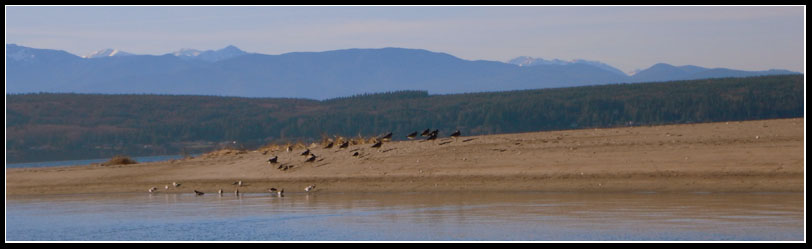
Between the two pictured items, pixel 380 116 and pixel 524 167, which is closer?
pixel 524 167

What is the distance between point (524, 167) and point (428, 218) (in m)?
4.59

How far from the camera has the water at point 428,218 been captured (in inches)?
503

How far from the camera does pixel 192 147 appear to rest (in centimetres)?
4316

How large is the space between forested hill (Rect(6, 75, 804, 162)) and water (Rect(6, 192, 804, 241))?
73.3 ft

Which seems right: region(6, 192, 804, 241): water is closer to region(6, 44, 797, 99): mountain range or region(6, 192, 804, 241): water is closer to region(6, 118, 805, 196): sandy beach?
region(6, 118, 805, 196): sandy beach

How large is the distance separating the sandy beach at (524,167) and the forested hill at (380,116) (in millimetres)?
17673

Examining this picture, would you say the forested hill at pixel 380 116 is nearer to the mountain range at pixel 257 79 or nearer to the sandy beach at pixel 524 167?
the sandy beach at pixel 524 167

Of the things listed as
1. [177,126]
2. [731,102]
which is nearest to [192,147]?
[177,126]

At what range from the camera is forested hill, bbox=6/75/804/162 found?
43031mm

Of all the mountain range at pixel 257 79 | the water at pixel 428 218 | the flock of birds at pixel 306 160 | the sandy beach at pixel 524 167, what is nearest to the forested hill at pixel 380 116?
the flock of birds at pixel 306 160

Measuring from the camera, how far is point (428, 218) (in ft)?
48.5

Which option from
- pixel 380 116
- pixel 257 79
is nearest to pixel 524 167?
pixel 380 116

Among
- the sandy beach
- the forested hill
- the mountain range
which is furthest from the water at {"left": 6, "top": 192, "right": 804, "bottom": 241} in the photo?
the mountain range

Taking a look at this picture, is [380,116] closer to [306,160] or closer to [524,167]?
[306,160]
